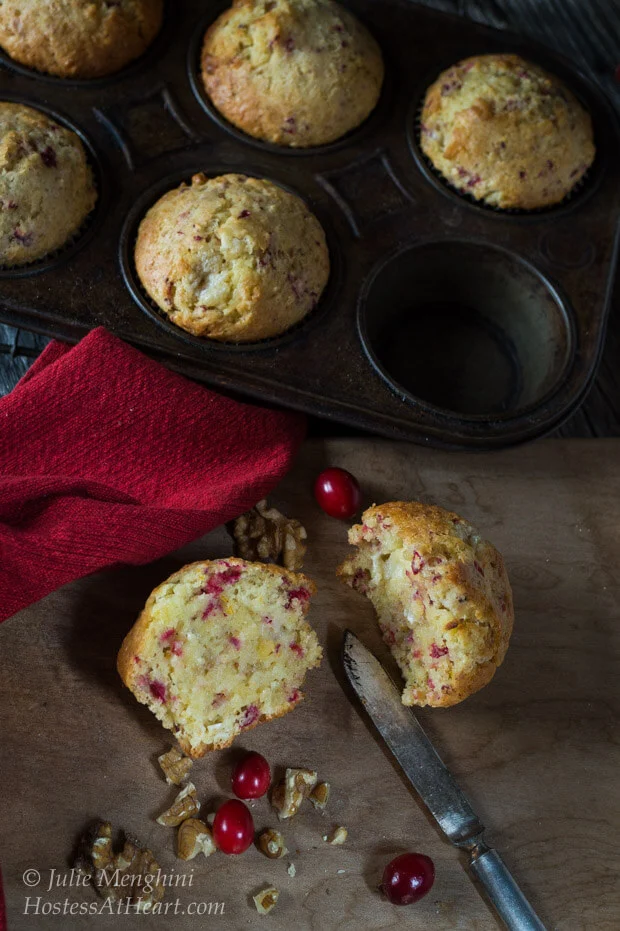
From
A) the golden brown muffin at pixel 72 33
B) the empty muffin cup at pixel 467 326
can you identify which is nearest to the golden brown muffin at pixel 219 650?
the empty muffin cup at pixel 467 326

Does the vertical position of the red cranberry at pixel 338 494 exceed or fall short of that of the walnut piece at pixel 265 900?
it exceeds it

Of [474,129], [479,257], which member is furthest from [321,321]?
[474,129]

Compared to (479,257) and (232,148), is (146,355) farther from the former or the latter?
(479,257)

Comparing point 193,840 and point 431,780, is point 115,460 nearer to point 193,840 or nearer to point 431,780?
point 193,840

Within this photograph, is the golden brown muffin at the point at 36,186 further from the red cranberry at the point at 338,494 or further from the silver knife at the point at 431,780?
the silver knife at the point at 431,780

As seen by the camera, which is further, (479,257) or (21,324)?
(479,257)

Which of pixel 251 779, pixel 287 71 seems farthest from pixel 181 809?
pixel 287 71
